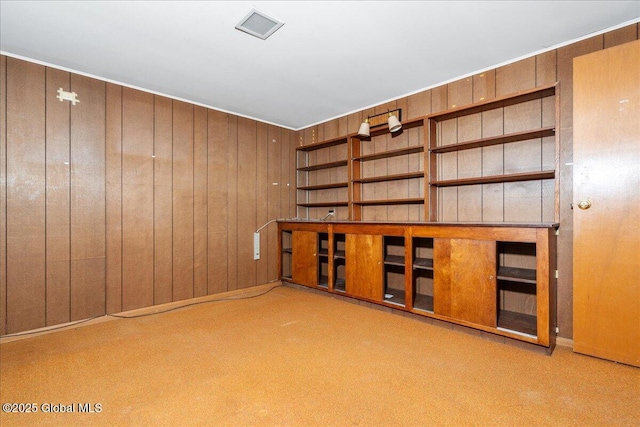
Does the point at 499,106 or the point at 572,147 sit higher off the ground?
the point at 499,106

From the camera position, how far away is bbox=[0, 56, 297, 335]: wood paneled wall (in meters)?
2.53

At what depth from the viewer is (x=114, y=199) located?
2982 millimetres

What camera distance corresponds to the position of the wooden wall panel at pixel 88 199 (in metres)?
2.77

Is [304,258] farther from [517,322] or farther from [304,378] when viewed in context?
[517,322]

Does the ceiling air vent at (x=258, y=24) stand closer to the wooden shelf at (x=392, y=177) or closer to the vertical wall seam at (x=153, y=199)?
the vertical wall seam at (x=153, y=199)

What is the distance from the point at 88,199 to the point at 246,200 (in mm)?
1634

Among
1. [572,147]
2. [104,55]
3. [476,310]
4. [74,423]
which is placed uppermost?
[104,55]

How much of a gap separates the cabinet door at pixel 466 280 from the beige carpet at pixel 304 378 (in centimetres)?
18

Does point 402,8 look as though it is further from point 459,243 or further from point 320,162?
point 320,162

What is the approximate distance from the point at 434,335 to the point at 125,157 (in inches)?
Result: 126

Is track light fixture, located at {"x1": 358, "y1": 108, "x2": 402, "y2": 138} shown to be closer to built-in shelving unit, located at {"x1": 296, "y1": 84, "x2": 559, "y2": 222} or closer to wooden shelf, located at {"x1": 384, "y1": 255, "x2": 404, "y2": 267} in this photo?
built-in shelving unit, located at {"x1": 296, "y1": 84, "x2": 559, "y2": 222}

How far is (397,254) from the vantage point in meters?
3.51

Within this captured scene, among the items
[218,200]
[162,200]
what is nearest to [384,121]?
[218,200]

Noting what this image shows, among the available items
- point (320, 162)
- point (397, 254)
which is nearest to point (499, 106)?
point (397, 254)
